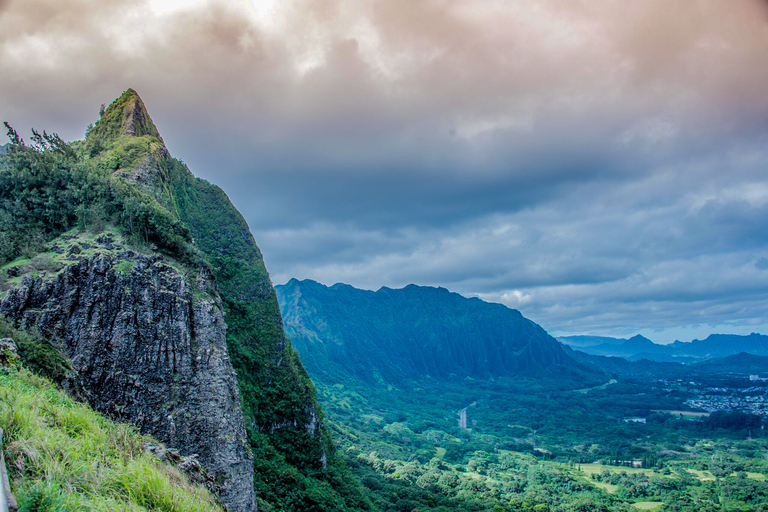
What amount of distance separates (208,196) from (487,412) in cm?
13787

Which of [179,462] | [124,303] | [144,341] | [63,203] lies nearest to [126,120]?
[63,203]

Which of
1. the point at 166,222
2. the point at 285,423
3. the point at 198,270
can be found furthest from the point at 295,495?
the point at 166,222

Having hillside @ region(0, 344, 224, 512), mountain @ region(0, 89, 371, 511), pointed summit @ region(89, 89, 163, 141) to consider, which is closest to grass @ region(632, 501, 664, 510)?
mountain @ region(0, 89, 371, 511)

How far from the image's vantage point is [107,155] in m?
34.0

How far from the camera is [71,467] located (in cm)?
441

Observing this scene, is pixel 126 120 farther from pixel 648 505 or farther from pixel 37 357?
pixel 648 505

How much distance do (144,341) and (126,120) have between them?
42904 mm

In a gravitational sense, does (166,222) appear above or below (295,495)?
above

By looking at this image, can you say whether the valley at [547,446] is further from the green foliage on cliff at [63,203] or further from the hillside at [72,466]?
the hillside at [72,466]

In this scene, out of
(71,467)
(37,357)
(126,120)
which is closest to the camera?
(71,467)

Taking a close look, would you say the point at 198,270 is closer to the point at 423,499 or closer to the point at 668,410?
the point at 423,499

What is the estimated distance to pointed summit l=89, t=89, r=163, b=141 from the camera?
4594 cm

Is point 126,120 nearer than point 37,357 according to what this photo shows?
No


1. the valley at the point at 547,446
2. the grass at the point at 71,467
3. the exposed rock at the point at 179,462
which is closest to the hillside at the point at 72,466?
the grass at the point at 71,467
